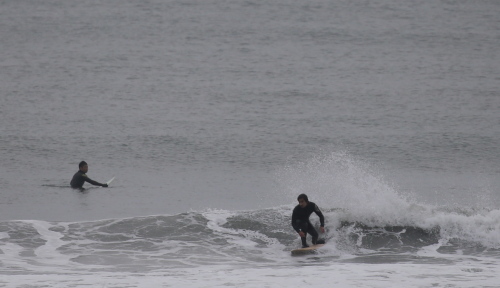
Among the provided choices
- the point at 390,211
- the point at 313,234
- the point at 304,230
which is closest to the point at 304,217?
the point at 304,230

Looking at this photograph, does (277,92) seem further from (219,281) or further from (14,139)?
(219,281)

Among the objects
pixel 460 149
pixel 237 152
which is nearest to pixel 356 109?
pixel 460 149

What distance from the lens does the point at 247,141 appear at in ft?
95.2

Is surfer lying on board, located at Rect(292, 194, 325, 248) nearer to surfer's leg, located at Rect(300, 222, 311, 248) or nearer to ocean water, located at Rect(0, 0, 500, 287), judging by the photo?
surfer's leg, located at Rect(300, 222, 311, 248)

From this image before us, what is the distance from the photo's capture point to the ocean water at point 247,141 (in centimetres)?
1576

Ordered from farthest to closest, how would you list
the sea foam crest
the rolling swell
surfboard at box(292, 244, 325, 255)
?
the sea foam crest → surfboard at box(292, 244, 325, 255) → the rolling swell

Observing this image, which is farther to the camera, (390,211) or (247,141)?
(247,141)

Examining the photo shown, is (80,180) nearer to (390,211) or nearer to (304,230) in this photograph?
(304,230)

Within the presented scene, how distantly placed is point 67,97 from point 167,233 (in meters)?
18.1

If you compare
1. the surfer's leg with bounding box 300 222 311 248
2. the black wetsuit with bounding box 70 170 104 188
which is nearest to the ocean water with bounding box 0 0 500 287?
the surfer's leg with bounding box 300 222 311 248

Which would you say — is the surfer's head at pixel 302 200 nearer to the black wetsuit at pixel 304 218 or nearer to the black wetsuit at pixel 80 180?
the black wetsuit at pixel 304 218

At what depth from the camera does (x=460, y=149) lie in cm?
2867

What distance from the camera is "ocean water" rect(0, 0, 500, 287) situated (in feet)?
51.7

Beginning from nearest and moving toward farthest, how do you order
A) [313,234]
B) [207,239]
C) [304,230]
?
1. [304,230]
2. [313,234]
3. [207,239]
